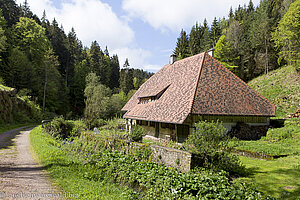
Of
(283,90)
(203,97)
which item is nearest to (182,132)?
(203,97)

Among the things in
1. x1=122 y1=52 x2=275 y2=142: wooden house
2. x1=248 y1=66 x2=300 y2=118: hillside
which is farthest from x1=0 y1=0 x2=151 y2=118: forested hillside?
x1=248 y1=66 x2=300 y2=118: hillside

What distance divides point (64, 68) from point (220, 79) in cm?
5521

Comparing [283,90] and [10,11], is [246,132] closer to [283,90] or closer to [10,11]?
[283,90]

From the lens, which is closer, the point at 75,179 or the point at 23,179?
the point at 23,179

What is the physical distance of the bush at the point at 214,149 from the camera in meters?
7.60

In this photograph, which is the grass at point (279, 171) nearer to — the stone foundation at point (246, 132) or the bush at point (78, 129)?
the stone foundation at point (246, 132)

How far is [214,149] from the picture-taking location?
758cm

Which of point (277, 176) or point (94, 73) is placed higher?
point (94, 73)

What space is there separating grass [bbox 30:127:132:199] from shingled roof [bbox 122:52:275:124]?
6.63 m

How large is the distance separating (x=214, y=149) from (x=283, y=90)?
26134mm

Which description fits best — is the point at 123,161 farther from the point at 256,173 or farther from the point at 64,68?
the point at 64,68

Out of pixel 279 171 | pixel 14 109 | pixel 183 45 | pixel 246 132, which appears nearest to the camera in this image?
pixel 279 171

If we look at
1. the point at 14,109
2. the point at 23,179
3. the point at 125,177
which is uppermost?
the point at 14,109

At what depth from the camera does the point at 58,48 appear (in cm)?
5800
